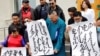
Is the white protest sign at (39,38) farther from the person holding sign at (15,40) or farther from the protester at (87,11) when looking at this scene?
the protester at (87,11)

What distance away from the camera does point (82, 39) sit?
634cm

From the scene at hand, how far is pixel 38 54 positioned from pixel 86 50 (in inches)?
36.7

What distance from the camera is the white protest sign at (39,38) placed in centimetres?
658

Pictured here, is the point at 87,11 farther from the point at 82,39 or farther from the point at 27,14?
the point at 82,39

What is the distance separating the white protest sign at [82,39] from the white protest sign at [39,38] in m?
0.49

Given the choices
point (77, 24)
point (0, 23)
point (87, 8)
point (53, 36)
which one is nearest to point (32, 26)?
point (53, 36)

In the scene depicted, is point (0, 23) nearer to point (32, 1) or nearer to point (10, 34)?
point (32, 1)

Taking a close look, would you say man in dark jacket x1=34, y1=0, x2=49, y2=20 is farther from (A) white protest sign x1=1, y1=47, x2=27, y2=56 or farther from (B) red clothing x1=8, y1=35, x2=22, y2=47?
(A) white protest sign x1=1, y1=47, x2=27, y2=56

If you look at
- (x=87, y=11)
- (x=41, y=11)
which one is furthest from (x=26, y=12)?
(x=87, y=11)

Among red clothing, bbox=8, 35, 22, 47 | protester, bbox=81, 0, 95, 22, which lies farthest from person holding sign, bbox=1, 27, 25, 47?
protester, bbox=81, 0, 95, 22

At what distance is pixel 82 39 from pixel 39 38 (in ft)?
2.81

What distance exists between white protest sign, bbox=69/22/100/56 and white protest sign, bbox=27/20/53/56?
1.62 ft

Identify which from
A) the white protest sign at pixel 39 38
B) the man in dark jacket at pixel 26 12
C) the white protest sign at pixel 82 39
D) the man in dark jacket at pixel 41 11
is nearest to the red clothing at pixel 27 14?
the man in dark jacket at pixel 26 12

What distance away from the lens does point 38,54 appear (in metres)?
6.57
